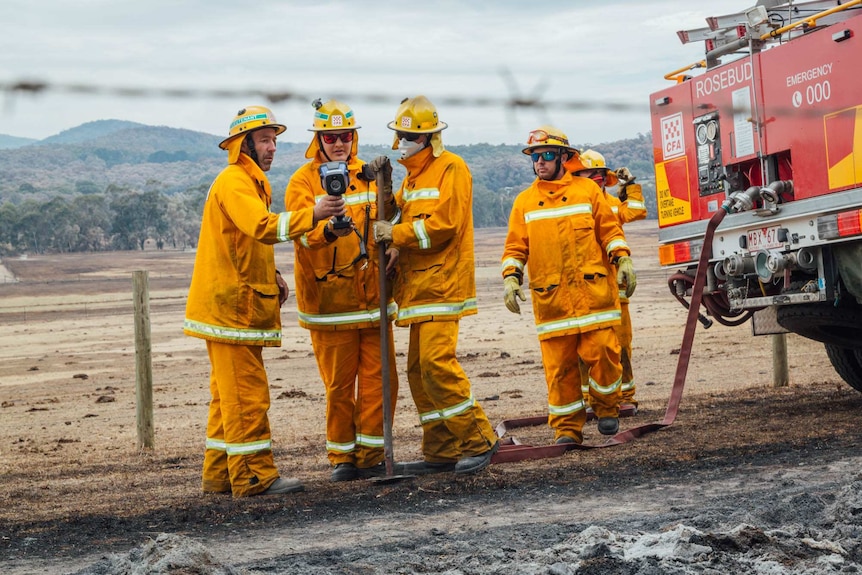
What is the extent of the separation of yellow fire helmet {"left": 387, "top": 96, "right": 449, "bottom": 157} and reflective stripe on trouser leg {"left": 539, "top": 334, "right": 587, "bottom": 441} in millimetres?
1652

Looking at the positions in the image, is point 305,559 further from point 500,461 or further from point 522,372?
point 522,372

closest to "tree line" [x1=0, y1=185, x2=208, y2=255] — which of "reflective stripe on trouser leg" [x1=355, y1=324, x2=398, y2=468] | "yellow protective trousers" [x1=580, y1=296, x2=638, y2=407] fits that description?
"yellow protective trousers" [x1=580, y1=296, x2=638, y2=407]

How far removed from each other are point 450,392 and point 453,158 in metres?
1.40

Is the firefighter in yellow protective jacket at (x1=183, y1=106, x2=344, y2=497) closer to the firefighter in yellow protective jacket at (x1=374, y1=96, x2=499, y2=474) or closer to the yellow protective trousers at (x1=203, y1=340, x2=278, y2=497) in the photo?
the yellow protective trousers at (x1=203, y1=340, x2=278, y2=497)

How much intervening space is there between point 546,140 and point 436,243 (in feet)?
5.31

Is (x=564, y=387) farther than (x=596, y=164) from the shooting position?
No

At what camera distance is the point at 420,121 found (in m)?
7.21

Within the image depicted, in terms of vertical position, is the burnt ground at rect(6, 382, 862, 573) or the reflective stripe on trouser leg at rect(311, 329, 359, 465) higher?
the reflective stripe on trouser leg at rect(311, 329, 359, 465)

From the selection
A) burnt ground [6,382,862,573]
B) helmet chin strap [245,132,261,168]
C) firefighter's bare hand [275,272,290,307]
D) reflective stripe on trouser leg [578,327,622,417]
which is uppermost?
helmet chin strap [245,132,261,168]

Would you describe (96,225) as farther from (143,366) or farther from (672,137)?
(672,137)

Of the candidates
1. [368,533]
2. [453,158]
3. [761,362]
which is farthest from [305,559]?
[761,362]

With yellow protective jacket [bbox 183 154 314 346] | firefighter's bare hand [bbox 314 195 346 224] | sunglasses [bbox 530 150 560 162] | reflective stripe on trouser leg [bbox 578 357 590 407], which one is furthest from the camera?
reflective stripe on trouser leg [bbox 578 357 590 407]

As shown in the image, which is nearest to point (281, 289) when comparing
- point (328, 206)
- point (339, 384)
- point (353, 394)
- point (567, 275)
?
point (339, 384)

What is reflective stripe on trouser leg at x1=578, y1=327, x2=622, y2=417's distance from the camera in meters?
8.02
